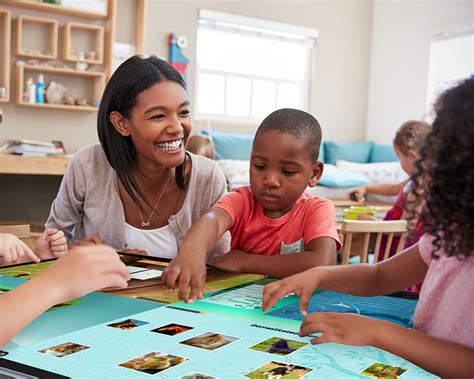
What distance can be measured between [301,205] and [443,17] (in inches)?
202

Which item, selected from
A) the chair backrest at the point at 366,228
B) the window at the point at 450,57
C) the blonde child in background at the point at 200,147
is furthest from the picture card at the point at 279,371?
the window at the point at 450,57

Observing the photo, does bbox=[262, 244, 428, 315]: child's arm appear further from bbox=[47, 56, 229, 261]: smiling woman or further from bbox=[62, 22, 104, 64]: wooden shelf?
bbox=[62, 22, 104, 64]: wooden shelf

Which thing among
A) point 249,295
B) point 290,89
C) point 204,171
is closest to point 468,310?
point 249,295

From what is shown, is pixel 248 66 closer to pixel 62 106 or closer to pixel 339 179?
pixel 339 179

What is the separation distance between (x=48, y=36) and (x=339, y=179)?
2.76m

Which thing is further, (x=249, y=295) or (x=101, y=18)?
(x=101, y=18)

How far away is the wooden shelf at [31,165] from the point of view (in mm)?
3912

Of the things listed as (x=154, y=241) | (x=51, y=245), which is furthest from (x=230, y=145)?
(x=51, y=245)

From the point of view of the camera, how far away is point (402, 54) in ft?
20.9

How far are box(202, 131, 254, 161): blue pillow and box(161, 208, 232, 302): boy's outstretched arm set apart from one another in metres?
4.02

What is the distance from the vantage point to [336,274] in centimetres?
100

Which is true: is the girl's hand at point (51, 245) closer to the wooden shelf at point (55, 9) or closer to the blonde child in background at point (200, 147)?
the blonde child in background at point (200, 147)

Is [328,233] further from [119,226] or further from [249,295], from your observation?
[119,226]

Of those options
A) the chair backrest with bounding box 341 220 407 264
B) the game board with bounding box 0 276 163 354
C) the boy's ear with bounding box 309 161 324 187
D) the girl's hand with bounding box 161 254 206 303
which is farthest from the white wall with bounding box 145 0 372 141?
the game board with bounding box 0 276 163 354
